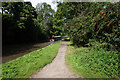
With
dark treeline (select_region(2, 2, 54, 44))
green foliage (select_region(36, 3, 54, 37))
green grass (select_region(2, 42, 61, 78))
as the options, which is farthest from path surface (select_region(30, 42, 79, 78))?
green foliage (select_region(36, 3, 54, 37))

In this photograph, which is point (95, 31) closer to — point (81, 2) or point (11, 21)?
point (81, 2)

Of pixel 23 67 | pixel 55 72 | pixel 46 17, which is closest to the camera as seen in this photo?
pixel 55 72

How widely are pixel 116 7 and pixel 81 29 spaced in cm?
457

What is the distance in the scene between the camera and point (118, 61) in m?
5.05

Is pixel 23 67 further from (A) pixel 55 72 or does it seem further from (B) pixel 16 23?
(B) pixel 16 23

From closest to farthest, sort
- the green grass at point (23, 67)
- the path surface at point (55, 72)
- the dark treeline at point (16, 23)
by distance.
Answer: the path surface at point (55, 72)
the green grass at point (23, 67)
the dark treeline at point (16, 23)

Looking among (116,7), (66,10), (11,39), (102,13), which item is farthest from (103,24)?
(11,39)

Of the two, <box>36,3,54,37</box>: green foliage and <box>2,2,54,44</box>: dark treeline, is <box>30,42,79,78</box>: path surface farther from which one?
<box>36,3,54,37</box>: green foliage

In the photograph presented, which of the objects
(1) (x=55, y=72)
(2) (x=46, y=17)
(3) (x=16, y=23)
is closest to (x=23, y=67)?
(1) (x=55, y=72)

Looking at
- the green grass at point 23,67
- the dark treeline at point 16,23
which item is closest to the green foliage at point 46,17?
the dark treeline at point 16,23

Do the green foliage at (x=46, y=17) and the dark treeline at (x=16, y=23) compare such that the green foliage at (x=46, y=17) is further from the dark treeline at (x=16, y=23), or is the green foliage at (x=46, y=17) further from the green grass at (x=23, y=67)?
the green grass at (x=23, y=67)

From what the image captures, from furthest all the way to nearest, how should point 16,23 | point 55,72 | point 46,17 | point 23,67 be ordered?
point 46,17 → point 16,23 → point 23,67 → point 55,72

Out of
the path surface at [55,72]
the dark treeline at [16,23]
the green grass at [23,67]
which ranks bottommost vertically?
the green grass at [23,67]

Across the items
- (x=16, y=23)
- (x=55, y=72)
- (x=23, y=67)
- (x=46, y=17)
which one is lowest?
(x=23, y=67)
